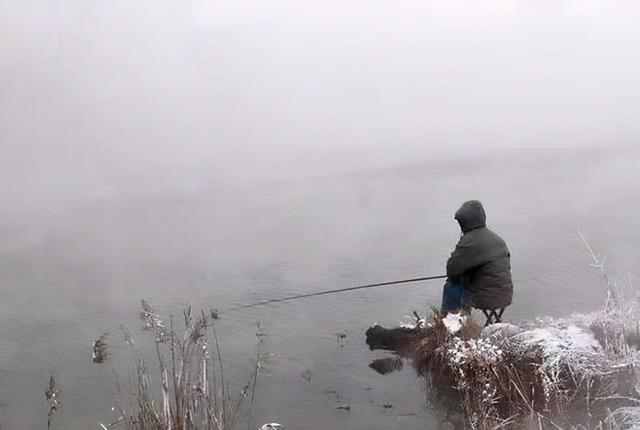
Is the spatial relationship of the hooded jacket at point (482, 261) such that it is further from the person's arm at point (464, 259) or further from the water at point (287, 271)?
the water at point (287, 271)

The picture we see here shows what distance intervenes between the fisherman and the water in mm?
849

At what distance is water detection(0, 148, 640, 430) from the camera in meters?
6.14

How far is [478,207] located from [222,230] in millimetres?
10344

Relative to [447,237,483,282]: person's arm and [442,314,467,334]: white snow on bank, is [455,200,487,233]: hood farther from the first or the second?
[442,314,467,334]: white snow on bank

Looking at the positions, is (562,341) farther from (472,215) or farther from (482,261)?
(472,215)

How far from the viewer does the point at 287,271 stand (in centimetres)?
1111

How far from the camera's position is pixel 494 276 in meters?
6.24

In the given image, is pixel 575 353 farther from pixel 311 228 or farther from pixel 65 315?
pixel 311 228

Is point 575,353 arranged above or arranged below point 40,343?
below

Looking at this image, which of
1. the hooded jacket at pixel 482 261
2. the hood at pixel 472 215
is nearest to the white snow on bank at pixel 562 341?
the hooded jacket at pixel 482 261

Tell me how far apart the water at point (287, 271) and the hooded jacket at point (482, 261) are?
0.87 metres

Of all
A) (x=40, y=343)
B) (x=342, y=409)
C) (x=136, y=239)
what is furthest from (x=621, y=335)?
(x=136, y=239)

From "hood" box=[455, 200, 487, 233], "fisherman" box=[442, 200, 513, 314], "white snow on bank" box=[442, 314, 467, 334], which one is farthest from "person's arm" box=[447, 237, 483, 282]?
"white snow on bank" box=[442, 314, 467, 334]

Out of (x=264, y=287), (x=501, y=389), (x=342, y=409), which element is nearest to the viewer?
(x=501, y=389)
